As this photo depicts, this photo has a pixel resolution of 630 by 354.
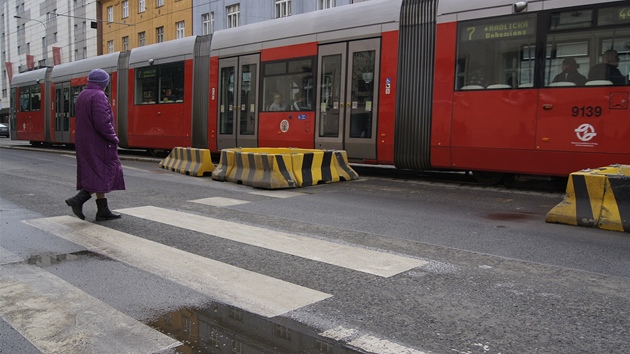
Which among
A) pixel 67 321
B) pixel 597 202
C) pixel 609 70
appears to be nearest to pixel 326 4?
pixel 609 70

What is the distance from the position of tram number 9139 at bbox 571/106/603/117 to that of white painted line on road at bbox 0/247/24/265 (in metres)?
8.11

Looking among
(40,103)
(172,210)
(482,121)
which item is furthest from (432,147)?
(40,103)

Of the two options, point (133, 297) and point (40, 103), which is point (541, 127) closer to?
point (133, 297)

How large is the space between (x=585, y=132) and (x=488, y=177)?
2.13 meters

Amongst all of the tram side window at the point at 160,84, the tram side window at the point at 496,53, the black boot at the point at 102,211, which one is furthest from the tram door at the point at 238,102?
the black boot at the point at 102,211

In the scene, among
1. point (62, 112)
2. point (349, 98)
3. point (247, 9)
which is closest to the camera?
point (349, 98)

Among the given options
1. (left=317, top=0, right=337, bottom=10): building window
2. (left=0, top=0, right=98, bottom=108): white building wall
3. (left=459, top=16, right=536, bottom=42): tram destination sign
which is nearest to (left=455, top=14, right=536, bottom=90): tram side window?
(left=459, top=16, right=536, bottom=42): tram destination sign

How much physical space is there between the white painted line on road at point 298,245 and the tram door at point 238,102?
23.5 ft

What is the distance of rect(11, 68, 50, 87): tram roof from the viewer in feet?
79.2

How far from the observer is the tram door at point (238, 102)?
1378 cm

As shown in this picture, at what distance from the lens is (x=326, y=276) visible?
4191 millimetres

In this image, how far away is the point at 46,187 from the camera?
31.6 ft

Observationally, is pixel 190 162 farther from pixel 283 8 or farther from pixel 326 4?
pixel 283 8

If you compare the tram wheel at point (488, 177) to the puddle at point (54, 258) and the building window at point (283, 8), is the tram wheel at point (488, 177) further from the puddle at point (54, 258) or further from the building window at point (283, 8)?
the building window at point (283, 8)
